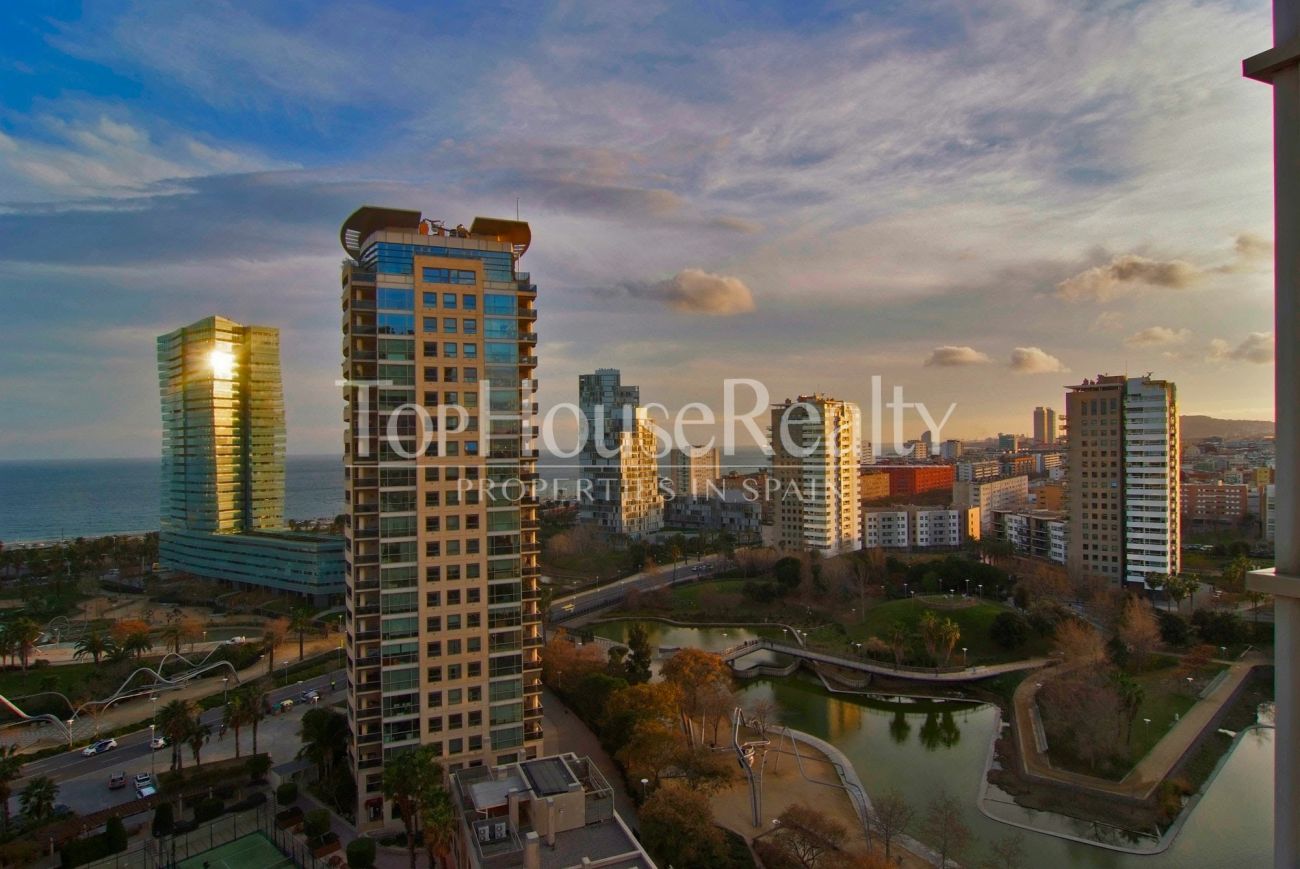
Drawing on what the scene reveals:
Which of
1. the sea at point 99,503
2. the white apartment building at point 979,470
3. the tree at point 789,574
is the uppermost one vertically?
the white apartment building at point 979,470

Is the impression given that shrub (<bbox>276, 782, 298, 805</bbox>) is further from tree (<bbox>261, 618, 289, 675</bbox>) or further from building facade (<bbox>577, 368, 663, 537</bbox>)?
building facade (<bbox>577, 368, 663, 537</bbox>)

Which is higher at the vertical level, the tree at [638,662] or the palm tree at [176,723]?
the palm tree at [176,723]

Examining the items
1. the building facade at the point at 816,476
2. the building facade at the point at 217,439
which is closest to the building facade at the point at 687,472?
the building facade at the point at 816,476

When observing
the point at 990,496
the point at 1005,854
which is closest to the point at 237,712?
the point at 1005,854

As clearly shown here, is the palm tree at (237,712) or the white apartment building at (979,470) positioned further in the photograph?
the white apartment building at (979,470)

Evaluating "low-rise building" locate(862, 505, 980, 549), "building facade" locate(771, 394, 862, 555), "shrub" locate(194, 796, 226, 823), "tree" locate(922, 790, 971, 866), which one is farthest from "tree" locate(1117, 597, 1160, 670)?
"shrub" locate(194, 796, 226, 823)

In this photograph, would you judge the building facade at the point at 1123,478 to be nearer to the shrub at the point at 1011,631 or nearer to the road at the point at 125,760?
the shrub at the point at 1011,631

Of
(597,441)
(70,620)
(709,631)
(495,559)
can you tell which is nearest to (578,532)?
(597,441)

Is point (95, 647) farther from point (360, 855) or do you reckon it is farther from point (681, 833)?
point (681, 833)
